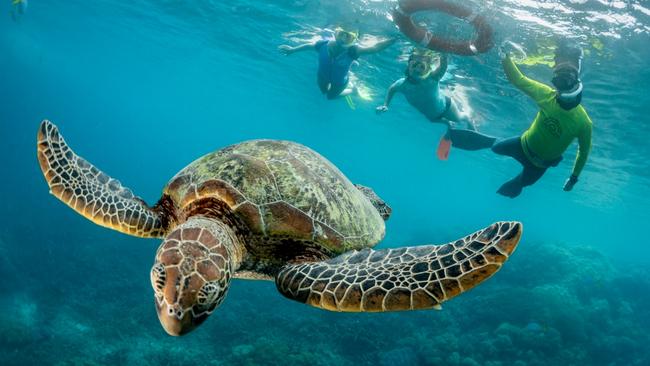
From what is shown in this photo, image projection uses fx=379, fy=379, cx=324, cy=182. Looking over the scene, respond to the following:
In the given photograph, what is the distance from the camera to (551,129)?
8.58 metres

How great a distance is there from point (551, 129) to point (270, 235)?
25.9 ft

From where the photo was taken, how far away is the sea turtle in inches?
95.3

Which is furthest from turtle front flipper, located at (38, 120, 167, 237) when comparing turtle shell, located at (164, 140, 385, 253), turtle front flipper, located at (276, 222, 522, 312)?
turtle front flipper, located at (276, 222, 522, 312)

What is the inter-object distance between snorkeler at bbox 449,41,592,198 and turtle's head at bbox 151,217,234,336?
7963 mm

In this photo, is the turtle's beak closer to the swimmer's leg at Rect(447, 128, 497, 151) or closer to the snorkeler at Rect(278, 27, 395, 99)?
the swimmer's leg at Rect(447, 128, 497, 151)

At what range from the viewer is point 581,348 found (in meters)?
13.5

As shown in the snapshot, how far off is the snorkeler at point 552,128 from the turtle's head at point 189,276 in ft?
26.1

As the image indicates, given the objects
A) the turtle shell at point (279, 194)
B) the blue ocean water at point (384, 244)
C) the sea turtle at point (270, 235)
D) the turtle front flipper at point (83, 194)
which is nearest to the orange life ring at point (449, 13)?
the blue ocean water at point (384, 244)

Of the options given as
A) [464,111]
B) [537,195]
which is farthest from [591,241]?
[464,111]

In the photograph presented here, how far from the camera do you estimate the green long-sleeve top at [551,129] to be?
8.27 meters

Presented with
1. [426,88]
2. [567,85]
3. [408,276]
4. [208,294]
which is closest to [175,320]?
[208,294]

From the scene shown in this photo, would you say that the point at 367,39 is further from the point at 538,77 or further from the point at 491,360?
the point at 491,360

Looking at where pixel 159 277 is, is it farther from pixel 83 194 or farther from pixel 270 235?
pixel 83 194

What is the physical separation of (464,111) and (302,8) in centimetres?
1050
